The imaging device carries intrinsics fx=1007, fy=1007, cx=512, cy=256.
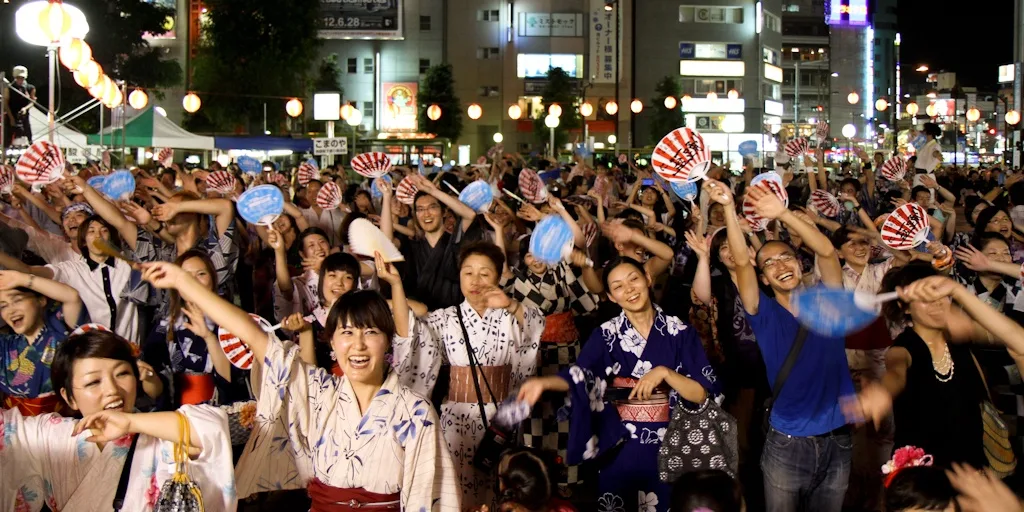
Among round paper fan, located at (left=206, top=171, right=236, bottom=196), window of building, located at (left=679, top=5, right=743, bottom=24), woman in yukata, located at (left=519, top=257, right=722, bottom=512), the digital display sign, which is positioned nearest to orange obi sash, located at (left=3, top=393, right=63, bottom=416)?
woman in yukata, located at (left=519, top=257, right=722, bottom=512)

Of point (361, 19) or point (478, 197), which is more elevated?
point (361, 19)

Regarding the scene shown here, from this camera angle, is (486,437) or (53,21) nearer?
(486,437)

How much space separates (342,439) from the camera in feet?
11.9

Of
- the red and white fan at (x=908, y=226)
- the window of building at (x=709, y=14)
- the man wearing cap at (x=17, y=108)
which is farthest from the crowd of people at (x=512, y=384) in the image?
the window of building at (x=709, y=14)

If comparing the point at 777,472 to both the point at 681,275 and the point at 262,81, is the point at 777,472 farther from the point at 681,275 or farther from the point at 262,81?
the point at 262,81

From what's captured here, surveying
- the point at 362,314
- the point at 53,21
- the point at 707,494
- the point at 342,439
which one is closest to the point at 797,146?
the point at 53,21

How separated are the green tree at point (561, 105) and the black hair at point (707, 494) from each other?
49.6 m

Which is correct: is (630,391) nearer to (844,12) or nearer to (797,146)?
(797,146)

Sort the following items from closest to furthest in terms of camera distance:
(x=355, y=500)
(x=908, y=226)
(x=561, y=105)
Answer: (x=355, y=500), (x=908, y=226), (x=561, y=105)

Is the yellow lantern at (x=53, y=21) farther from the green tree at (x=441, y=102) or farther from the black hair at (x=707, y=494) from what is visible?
the green tree at (x=441, y=102)

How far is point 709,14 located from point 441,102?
2372 centimetres

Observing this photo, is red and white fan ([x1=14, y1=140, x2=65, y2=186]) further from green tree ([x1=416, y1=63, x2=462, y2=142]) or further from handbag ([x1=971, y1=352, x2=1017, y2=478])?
green tree ([x1=416, y1=63, x2=462, y2=142])

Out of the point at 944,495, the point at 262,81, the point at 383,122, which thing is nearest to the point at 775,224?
the point at 944,495

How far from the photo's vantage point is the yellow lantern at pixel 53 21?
42.7ft
